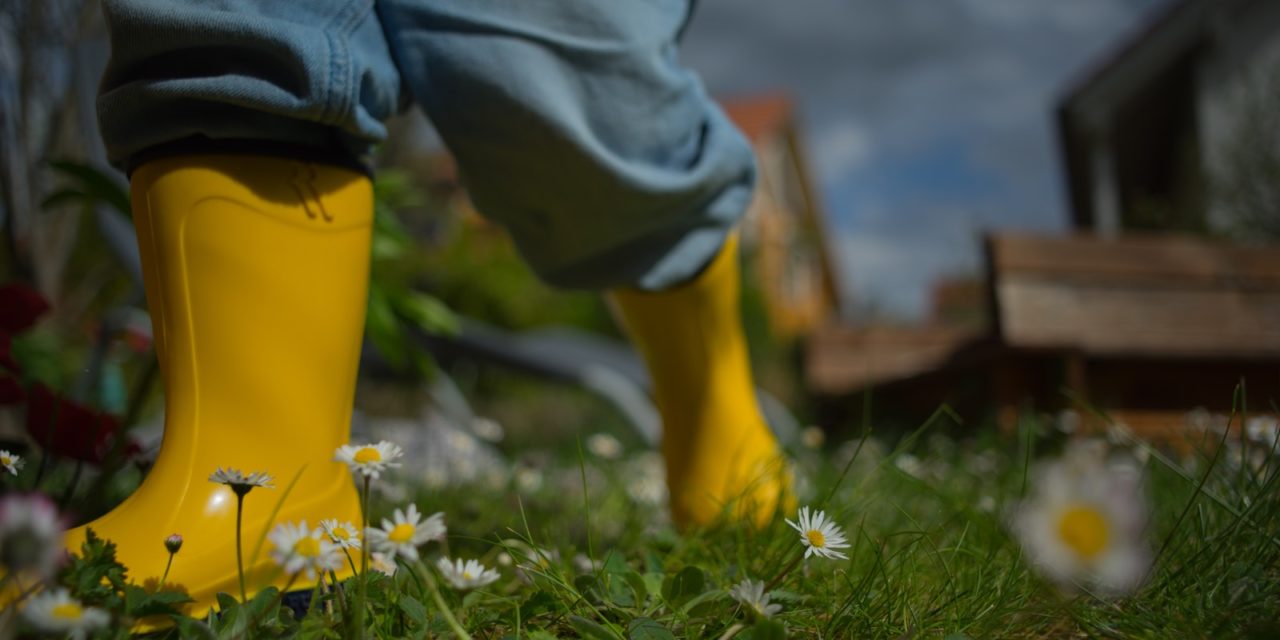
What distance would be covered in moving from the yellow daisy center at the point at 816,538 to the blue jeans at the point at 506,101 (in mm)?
534

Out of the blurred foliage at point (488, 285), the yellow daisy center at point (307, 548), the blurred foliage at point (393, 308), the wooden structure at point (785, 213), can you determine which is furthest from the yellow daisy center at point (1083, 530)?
the wooden structure at point (785, 213)

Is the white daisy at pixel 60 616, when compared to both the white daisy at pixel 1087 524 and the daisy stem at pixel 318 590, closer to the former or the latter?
the daisy stem at pixel 318 590

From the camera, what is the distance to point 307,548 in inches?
24.2


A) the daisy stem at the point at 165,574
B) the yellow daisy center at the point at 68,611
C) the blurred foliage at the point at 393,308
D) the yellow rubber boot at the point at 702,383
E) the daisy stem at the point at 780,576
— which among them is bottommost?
the blurred foliage at the point at 393,308

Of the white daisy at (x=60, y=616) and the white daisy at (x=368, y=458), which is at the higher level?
the white daisy at (x=60, y=616)

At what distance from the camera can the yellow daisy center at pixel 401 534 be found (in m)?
0.64

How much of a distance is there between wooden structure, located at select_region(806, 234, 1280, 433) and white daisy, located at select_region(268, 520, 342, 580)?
7.62 ft

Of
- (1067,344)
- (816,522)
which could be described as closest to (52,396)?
(816,522)

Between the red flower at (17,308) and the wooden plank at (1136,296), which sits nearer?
the red flower at (17,308)

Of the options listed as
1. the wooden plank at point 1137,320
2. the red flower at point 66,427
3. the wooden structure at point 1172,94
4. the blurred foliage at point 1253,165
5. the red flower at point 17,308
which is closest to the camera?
the red flower at point 66,427

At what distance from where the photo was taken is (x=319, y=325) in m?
0.90

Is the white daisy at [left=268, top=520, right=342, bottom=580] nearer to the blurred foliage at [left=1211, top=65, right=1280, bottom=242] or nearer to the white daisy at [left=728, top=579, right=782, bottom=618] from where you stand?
the white daisy at [left=728, top=579, right=782, bottom=618]

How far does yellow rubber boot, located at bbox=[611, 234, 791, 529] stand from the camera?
1.33 meters

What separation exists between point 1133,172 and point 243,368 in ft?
35.3
